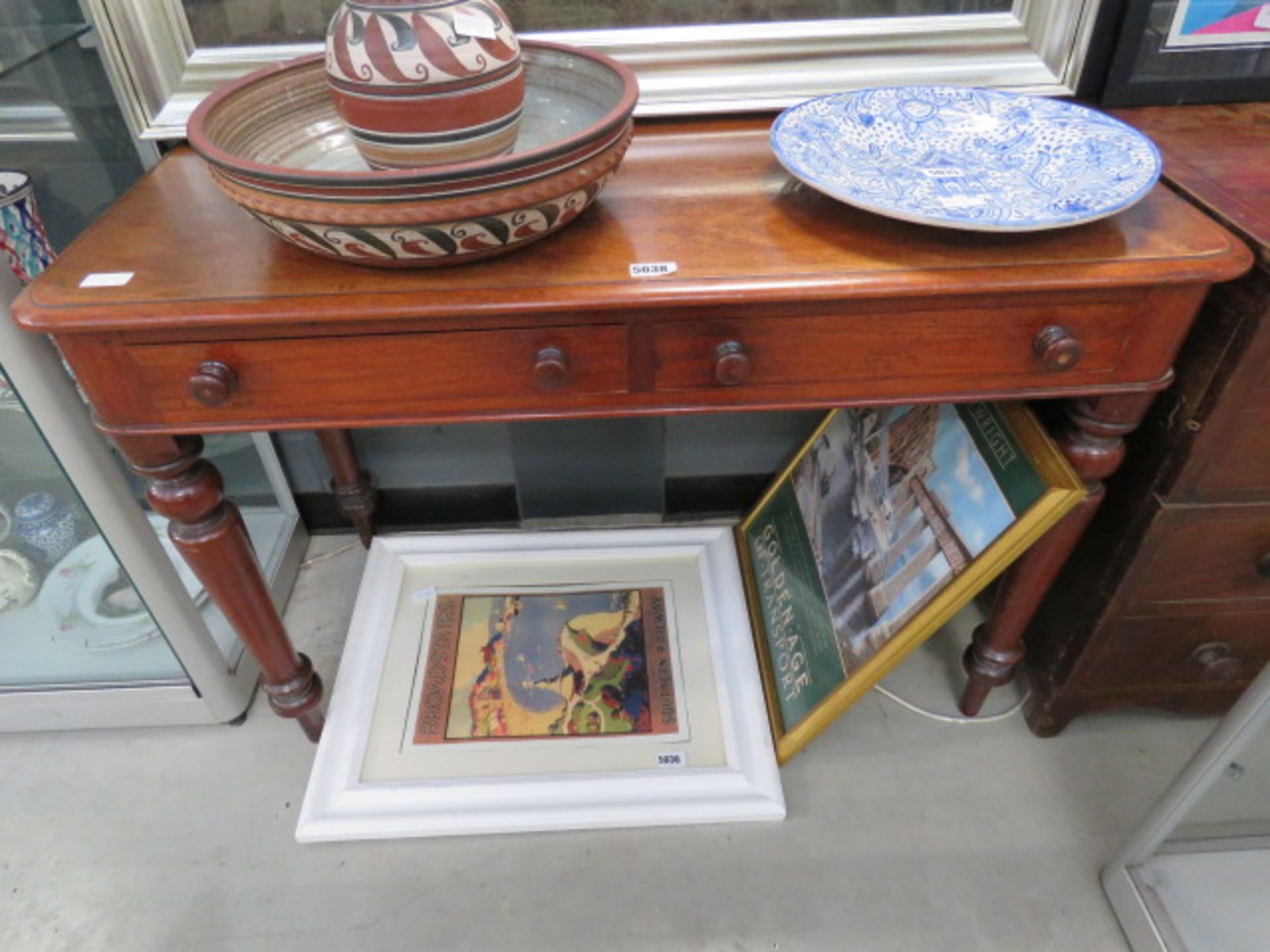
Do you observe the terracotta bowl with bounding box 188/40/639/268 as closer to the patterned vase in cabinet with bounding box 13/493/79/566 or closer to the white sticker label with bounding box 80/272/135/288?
the white sticker label with bounding box 80/272/135/288

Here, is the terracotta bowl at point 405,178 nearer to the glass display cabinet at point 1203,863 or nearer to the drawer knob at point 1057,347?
the drawer knob at point 1057,347

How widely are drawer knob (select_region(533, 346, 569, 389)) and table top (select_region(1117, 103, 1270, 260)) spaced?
0.60 metres

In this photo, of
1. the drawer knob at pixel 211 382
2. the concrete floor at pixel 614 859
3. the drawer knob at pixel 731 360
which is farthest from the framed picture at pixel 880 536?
the drawer knob at pixel 211 382

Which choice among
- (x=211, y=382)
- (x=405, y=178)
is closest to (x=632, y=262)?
(x=405, y=178)

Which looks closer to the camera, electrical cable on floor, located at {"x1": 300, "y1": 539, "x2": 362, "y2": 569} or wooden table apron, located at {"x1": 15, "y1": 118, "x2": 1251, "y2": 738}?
wooden table apron, located at {"x1": 15, "y1": 118, "x2": 1251, "y2": 738}

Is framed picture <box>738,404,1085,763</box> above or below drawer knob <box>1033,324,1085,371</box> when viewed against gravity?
below

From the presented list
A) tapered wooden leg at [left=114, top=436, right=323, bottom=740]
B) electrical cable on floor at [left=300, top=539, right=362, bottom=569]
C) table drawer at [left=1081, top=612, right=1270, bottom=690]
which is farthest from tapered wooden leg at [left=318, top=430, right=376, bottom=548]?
table drawer at [left=1081, top=612, right=1270, bottom=690]

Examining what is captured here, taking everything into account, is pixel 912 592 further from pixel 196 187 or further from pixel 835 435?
pixel 196 187

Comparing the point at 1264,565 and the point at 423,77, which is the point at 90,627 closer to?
the point at 423,77

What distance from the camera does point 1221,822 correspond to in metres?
0.93

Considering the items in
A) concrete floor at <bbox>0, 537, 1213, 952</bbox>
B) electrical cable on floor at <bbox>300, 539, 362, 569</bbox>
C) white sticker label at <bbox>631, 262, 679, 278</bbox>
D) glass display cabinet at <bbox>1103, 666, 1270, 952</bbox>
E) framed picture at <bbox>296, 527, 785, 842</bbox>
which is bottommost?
electrical cable on floor at <bbox>300, 539, 362, 569</bbox>

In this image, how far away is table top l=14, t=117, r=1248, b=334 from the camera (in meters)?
0.68

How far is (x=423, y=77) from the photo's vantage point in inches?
25.6

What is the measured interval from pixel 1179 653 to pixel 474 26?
3.36 feet
